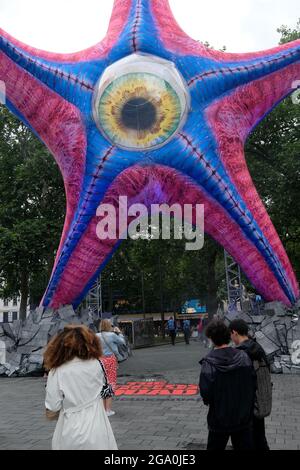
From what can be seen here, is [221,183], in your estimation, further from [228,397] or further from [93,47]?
[228,397]

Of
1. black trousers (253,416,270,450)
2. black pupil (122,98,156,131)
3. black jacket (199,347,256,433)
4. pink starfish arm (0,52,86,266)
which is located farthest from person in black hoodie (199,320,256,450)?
pink starfish arm (0,52,86,266)

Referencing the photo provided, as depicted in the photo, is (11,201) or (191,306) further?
(191,306)

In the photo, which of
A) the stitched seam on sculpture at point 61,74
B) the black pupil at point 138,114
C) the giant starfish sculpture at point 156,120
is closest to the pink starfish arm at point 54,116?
the giant starfish sculpture at point 156,120

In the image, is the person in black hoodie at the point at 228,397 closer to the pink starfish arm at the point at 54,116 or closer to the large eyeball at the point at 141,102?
the large eyeball at the point at 141,102

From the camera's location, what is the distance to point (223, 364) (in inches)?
134

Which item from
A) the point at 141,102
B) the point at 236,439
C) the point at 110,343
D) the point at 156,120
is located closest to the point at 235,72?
the point at 156,120

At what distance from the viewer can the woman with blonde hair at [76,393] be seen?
9.43 ft

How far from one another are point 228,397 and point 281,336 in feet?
25.9

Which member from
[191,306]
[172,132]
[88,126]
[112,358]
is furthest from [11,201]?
[191,306]

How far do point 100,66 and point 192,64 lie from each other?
2179 mm

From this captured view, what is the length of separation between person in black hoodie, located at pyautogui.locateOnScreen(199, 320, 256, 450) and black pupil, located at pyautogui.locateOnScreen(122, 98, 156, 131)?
820cm
